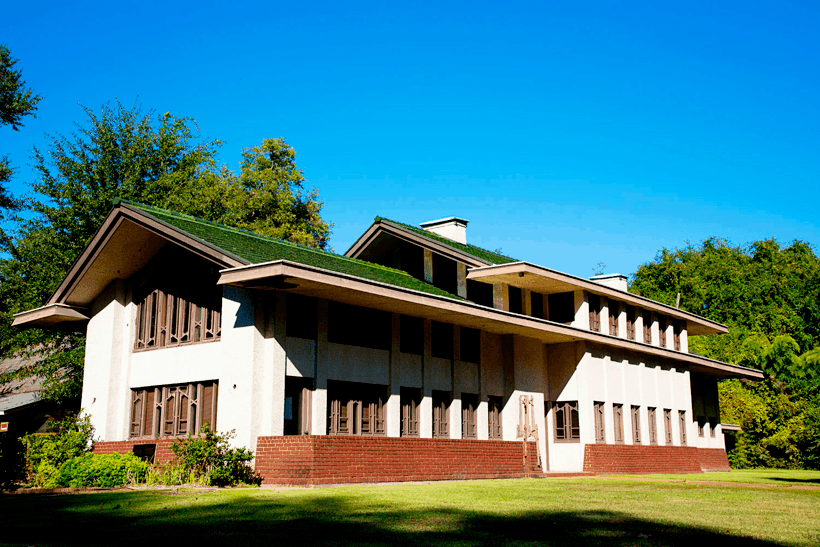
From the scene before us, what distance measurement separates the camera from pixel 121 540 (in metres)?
8.55

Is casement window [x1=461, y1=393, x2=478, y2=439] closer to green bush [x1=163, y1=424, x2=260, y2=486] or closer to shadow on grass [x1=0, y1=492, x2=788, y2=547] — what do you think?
green bush [x1=163, y1=424, x2=260, y2=486]

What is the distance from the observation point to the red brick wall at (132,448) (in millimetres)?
21109

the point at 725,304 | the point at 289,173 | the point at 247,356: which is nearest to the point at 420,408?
the point at 247,356

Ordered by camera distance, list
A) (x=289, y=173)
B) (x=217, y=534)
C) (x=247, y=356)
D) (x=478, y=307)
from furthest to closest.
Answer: (x=289, y=173)
(x=478, y=307)
(x=247, y=356)
(x=217, y=534)

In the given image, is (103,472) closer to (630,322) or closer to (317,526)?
(317,526)

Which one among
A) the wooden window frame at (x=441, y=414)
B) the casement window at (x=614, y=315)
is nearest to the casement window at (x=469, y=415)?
the wooden window frame at (x=441, y=414)

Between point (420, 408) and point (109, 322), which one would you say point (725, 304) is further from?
point (109, 322)

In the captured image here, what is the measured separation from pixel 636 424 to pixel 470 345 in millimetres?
9518

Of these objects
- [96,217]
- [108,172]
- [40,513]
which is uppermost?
[108,172]

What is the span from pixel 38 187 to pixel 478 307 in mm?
20681

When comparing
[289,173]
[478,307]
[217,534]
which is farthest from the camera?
[289,173]

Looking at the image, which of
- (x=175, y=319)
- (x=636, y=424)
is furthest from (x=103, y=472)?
(x=636, y=424)

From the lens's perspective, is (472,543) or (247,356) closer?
(472,543)

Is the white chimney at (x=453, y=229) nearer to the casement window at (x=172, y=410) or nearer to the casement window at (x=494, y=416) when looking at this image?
the casement window at (x=494, y=416)
